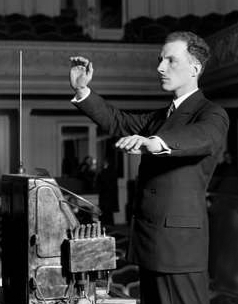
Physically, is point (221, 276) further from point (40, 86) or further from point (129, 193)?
point (129, 193)

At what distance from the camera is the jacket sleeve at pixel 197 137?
1.76m

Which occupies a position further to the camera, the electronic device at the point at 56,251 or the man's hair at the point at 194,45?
the electronic device at the point at 56,251

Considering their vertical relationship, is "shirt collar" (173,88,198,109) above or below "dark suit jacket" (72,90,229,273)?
above

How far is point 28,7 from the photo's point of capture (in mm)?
15594

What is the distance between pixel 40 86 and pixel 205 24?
4689 millimetres

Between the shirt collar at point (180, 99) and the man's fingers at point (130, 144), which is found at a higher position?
the shirt collar at point (180, 99)

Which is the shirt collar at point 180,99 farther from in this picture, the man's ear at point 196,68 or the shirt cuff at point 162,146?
the shirt cuff at point 162,146

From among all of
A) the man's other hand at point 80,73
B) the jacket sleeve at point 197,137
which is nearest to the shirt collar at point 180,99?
the jacket sleeve at point 197,137

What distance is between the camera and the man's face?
6.66 ft

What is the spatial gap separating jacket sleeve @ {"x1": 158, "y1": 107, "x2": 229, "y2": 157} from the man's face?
16cm

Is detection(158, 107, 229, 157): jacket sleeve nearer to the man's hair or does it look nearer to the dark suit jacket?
the dark suit jacket

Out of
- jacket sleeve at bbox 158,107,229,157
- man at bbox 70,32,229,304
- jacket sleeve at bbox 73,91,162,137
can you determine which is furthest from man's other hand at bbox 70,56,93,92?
jacket sleeve at bbox 158,107,229,157

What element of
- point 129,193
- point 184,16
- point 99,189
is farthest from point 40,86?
point 184,16

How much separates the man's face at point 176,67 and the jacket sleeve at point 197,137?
0.52ft
